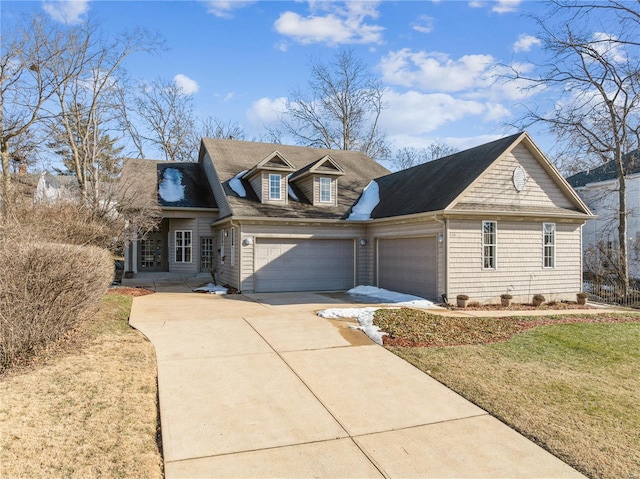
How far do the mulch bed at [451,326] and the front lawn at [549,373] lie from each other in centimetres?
2

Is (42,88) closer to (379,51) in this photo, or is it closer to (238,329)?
(379,51)

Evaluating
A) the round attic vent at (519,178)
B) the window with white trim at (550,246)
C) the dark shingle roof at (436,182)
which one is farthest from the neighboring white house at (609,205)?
the dark shingle roof at (436,182)

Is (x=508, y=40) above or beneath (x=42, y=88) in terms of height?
above

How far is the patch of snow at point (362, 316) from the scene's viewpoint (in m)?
8.80

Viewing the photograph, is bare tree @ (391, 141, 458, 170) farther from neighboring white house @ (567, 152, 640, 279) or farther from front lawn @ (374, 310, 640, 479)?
front lawn @ (374, 310, 640, 479)

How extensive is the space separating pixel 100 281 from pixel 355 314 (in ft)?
18.9

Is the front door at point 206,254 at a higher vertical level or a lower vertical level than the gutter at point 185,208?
lower

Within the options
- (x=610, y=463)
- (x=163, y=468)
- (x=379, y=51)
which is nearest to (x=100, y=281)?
(x=163, y=468)

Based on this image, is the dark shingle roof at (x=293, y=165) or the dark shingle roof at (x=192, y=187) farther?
the dark shingle roof at (x=192, y=187)

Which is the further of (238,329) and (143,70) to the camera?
(143,70)

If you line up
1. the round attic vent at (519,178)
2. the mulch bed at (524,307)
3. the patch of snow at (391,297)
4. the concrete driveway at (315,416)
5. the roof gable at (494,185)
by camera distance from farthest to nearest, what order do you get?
the round attic vent at (519,178), the roof gable at (494,185), the mulch bed at (524,307), the patch of snow at (391,297), the concrete driveway at (315,416)

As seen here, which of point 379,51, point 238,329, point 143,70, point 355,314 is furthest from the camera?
point 143,70

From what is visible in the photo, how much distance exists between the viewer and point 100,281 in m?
8.16

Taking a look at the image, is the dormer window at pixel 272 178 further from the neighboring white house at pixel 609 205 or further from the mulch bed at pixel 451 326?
the neighboring white house at pixel 609 205
